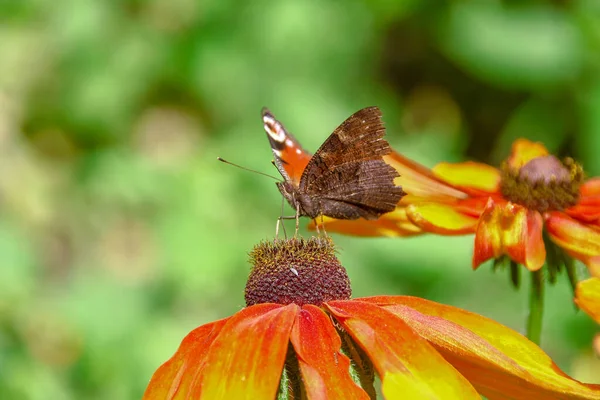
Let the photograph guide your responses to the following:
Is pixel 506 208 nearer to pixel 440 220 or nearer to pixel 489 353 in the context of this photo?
pixel 440 220

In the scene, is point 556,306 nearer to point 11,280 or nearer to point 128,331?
point 128,331

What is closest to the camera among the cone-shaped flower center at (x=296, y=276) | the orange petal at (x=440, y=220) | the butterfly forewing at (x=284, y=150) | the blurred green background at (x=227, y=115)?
the cone-shaped flower center at (x=296, y=276)

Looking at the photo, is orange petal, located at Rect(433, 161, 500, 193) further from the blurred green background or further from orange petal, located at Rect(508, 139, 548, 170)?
the blurred green background

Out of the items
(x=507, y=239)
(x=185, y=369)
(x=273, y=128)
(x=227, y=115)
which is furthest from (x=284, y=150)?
(x=227, y=115)

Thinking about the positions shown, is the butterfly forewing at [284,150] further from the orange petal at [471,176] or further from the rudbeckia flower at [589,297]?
the rudbeckia flower at [589,297]

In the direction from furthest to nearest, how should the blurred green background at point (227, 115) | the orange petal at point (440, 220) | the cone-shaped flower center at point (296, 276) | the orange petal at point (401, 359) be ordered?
1. the blurred green background at point (227, 115)
2. the orange petal at point (440, 220)
3. the cone-shaped flower center at point (296, 276)
4. the orange petal at point (401, 359)

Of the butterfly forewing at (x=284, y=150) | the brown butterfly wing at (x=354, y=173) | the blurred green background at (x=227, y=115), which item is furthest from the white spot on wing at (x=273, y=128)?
the blurred green background at (x=227, y=115)
